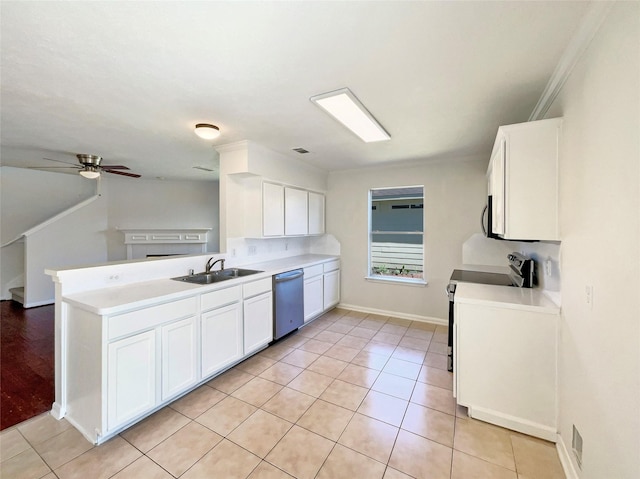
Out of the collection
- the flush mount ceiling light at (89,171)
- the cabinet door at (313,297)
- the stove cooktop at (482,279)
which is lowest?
the cabinet door at (313,297)

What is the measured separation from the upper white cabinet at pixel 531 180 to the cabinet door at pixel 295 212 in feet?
8.81

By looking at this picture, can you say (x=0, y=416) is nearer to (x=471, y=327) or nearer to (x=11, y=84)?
(x=11, y=84)

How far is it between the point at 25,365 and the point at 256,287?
253cm

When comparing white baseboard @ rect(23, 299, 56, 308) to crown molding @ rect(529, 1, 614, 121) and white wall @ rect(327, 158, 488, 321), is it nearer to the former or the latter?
white wall @ rect(327, 158, 488, 321)

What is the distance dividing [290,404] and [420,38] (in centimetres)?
270

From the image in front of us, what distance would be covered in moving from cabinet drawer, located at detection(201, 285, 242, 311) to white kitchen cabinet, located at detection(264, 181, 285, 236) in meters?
1.00

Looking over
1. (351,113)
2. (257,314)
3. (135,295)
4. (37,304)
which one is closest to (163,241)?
(37,304)

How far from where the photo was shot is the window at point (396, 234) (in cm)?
443

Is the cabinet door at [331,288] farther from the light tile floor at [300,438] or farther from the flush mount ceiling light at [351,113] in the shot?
the flush mount ceiling light at [351,113]

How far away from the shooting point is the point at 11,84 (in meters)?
1.87

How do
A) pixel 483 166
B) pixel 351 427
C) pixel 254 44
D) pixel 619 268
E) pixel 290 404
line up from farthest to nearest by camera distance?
1. pixel 483 166
2. pixel 290 404
3. pixel 351 427
4. pixel 254 44
5. pixel 619 268

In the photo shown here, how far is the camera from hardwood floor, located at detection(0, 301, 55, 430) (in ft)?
7.16

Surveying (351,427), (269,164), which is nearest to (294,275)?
(269,164)

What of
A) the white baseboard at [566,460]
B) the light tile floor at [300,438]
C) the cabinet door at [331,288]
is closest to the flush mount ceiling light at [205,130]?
the light tile floor at [300,438]
